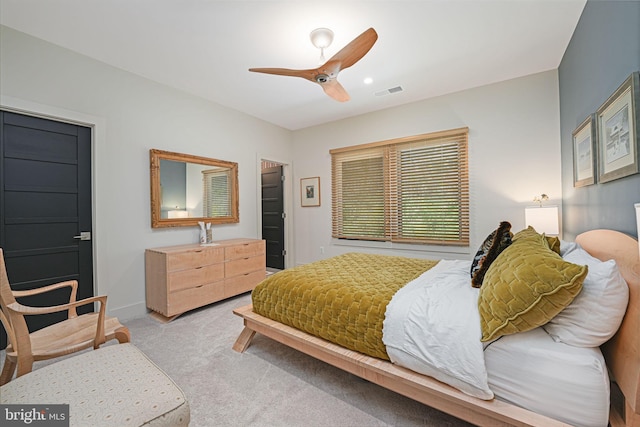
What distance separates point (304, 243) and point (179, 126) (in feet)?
9.30

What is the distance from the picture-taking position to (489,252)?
189 cm

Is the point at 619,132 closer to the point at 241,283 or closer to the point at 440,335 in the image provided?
the point at 440,335

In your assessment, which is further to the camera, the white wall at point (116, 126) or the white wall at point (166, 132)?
the white wall at point (166, 132)

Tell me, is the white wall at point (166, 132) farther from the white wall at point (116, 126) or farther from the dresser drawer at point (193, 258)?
the dresser drawer at point (193, 258)

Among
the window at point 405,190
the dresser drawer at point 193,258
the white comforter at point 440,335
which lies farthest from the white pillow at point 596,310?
the dresser drawer at point 193,258

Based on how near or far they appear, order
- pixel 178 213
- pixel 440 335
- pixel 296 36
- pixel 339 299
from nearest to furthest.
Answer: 1. pixel 440 335
2. pixel 339 299
3. pixel 296 36
4. pixel 178 213

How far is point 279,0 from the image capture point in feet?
6.50

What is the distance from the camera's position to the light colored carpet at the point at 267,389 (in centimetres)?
153

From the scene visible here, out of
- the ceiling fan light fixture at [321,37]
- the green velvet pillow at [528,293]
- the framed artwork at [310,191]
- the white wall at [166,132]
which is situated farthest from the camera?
the framed artwork at [310,191]

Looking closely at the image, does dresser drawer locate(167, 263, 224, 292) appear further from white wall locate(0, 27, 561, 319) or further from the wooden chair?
the wooden chair

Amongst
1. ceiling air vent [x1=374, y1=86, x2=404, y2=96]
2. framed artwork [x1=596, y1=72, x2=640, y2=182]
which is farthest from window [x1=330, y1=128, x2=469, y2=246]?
framed artwork [x1=596, y1=72, x2=640, y2=182]

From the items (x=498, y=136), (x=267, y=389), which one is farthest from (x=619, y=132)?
(x=267, y=389)

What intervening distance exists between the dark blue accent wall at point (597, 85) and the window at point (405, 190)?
1036mm

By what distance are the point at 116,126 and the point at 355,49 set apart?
8.89 ft
